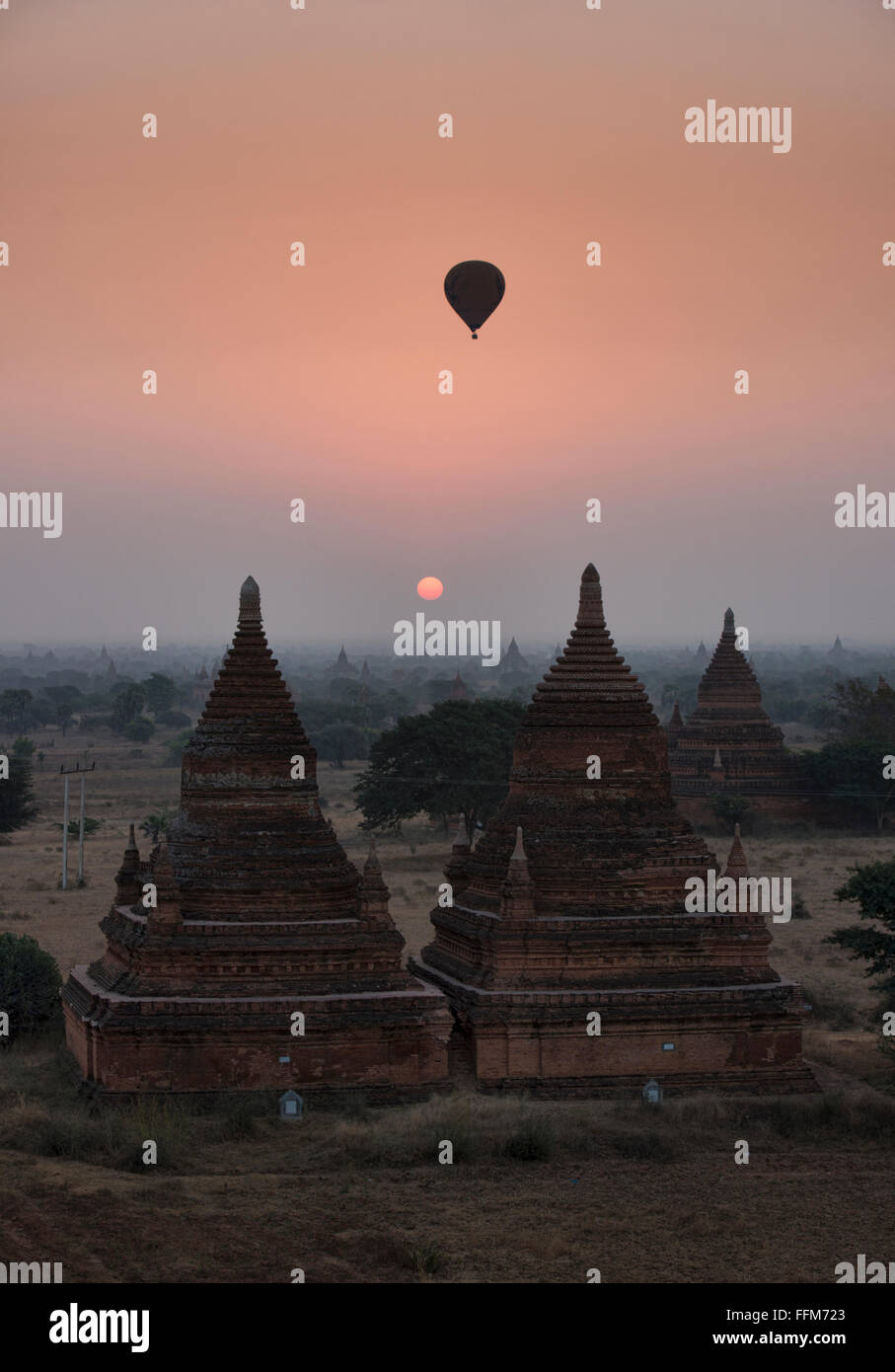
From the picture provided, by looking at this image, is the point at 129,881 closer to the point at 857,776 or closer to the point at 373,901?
the point at 373,901

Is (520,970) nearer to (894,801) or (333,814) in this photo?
(894,801)

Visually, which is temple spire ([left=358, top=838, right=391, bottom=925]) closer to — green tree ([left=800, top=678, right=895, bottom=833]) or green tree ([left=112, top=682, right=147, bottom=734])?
green tree ([left=800, top=678, right=895, bottom=833])

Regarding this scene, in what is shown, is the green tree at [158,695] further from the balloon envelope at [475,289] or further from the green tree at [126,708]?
the balloon envelope at [475,289]

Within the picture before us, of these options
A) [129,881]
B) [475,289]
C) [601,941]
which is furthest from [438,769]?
[601,941]

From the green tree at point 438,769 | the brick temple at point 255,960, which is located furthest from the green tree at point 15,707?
the brick temple at point 255,960

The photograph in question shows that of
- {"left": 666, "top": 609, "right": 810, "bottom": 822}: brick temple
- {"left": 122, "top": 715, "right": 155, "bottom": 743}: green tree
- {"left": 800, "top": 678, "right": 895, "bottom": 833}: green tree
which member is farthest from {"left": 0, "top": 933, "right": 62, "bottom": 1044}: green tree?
{"left": 122, "top": 715, "right": 155, "bottom": 743}: green tree
